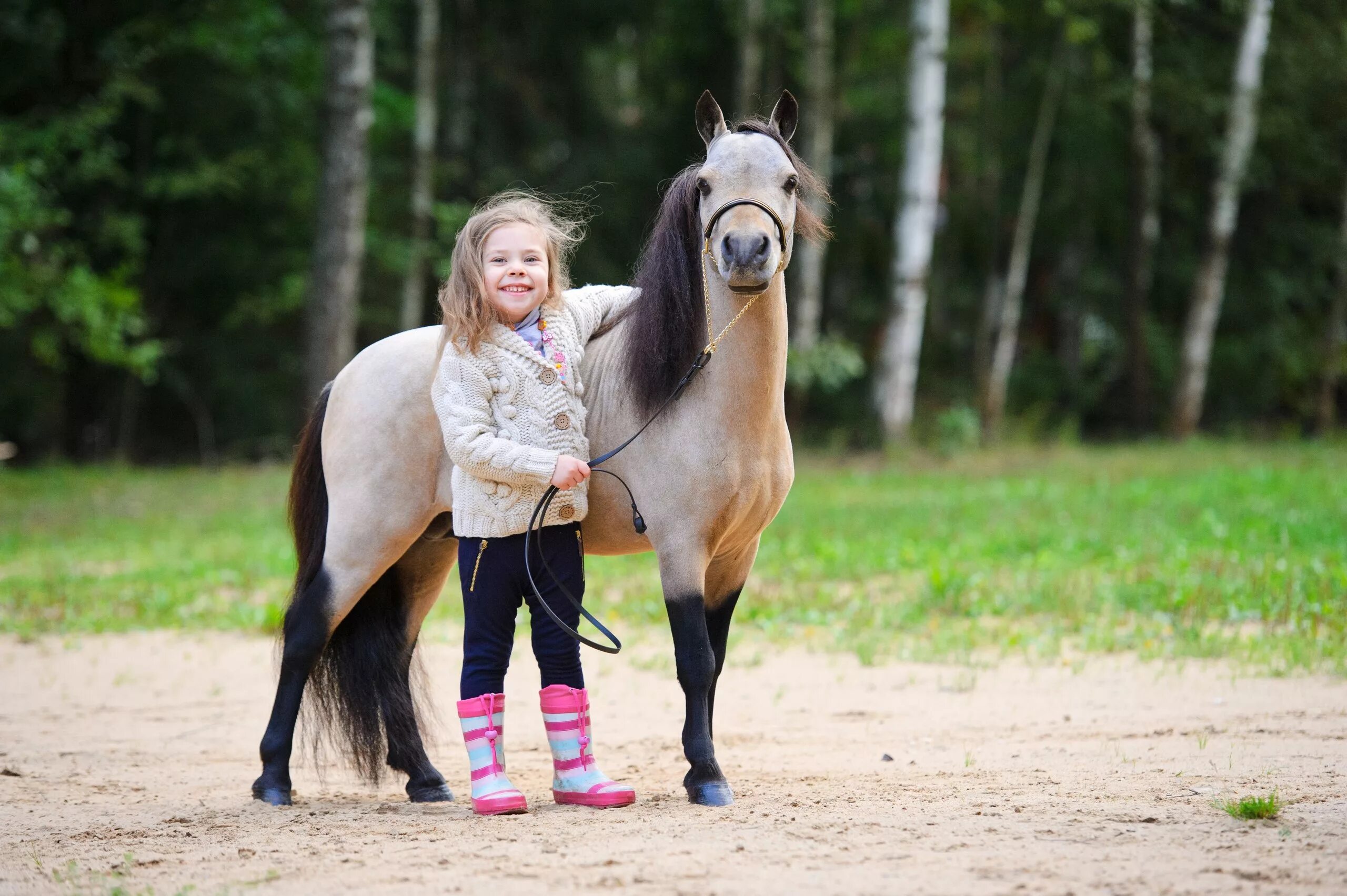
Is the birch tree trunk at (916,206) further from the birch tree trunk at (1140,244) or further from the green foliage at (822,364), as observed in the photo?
the birch tree trunk at (1140,244)

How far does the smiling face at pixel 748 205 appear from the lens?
142 inches

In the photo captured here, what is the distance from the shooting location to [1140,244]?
769 inches

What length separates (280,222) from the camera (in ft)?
65.3

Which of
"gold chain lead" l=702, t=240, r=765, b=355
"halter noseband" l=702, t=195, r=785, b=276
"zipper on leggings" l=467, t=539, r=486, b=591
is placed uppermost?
"halter noseband" l=702, t=195, r=785, b=276

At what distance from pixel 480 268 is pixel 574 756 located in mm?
1583

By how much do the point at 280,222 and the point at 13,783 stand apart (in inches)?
658

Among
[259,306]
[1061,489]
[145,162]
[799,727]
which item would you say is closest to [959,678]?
[799,727]

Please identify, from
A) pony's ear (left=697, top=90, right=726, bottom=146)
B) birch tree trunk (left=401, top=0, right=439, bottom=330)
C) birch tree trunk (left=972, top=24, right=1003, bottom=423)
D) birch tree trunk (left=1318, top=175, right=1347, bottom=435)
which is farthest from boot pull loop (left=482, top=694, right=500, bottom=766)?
birch tree trunk (left=1318, top=175, right=1347, bottom=435)

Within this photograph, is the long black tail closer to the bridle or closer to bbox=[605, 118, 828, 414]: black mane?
the bridle

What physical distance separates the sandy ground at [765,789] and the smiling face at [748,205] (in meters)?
1.60

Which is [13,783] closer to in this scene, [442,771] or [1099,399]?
[442,771]

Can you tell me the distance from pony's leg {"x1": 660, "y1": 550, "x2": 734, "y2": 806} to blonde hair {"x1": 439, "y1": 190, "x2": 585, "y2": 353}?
93 centimetres

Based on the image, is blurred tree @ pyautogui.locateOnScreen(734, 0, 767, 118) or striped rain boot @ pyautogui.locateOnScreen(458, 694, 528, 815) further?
blurred tree @ pyautogui.locateOnScreen(734, 0, 767, 118)

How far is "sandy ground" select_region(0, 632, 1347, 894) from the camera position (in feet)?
9.95
